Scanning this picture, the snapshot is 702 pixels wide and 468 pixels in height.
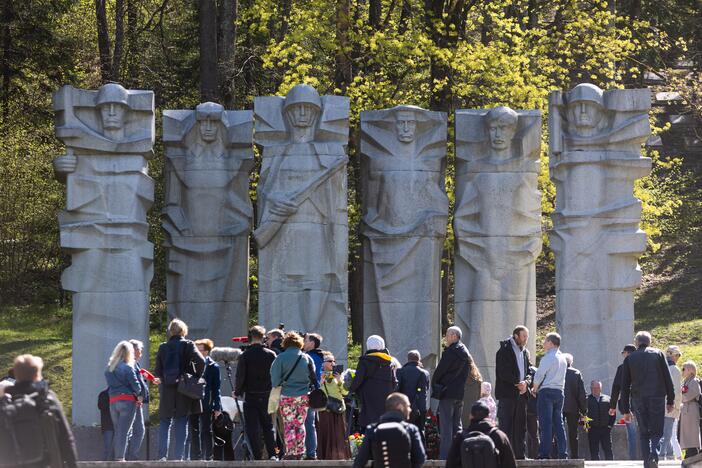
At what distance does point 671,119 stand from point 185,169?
78.6 ft

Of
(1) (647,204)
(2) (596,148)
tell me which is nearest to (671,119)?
(1) (647,204)

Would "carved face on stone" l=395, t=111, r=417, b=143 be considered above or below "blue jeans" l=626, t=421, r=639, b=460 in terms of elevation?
above

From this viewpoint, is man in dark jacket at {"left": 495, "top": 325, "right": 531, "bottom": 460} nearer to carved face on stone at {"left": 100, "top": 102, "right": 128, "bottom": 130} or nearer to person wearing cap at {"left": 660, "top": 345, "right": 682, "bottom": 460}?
person wearing cap at {"left": 660, "top": 345, "right": 682, "bottom": 460}

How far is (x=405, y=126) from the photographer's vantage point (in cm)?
2302

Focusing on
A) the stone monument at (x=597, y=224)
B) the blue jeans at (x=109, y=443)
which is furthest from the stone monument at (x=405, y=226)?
the blue jeans at (x=109, y=443)

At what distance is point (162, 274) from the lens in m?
33.4

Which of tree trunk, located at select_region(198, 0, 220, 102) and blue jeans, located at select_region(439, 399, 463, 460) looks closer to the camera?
blue jeans, located at select_region(439, 399, 463, 460)

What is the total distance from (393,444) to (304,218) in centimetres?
978

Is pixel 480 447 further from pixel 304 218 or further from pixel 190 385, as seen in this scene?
pixel 304 218

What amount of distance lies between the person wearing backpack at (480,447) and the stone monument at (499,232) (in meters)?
9.67

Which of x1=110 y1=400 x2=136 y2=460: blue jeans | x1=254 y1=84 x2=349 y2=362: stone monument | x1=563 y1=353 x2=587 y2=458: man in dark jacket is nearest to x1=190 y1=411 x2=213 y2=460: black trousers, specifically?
x1=110 y1=400 x2=136 y2=460: blue jeans

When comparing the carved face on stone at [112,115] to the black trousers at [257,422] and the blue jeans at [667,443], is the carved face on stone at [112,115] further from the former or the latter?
the blue jeans at [667,443]

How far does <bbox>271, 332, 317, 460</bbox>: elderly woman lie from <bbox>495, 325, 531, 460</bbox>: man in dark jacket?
2.30 meters

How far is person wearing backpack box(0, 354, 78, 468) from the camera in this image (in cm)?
1167
